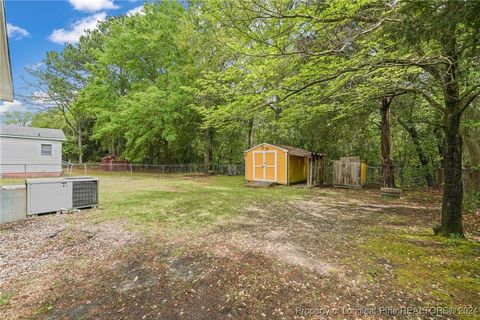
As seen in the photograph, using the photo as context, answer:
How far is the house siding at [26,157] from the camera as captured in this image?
13422 mm

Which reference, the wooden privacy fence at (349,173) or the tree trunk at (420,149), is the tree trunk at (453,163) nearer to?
the wooden privacy fence at (349,173)

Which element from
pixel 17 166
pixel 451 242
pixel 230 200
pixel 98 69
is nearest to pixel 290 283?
pixel 451 242

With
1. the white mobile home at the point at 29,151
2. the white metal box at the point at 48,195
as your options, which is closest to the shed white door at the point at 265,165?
the white metal box at the point at 48,195

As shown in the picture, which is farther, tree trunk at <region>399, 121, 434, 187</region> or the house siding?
the house siding

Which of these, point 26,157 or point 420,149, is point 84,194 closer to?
point 26,157

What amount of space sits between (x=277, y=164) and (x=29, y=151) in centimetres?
1548

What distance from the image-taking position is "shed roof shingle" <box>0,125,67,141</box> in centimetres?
1362

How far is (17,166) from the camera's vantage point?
13727 mm

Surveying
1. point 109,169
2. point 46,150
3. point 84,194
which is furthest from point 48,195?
point 109,169

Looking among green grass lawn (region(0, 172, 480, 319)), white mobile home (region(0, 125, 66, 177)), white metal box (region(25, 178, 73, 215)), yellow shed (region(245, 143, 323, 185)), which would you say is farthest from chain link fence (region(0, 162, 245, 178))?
white metal box (region(25, 178, 73, 215))

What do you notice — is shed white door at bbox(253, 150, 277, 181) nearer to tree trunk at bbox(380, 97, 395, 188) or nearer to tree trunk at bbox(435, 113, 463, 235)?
tree trunk at bbox(380, 97, 395, 188)

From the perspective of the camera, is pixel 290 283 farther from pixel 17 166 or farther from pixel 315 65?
pixel 17 166

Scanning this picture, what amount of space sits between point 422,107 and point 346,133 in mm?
3437

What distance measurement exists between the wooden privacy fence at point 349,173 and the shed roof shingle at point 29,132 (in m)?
17.9
